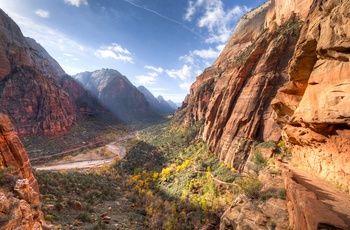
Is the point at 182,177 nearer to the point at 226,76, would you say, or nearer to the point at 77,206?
the point at 77,206

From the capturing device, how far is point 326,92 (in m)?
9.76

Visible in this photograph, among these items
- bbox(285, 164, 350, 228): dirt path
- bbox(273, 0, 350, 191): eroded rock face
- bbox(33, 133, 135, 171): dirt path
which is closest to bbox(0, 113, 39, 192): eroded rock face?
bbox(285, 164, 350, 228): dirt path

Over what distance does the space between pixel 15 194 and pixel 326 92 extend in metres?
20.3

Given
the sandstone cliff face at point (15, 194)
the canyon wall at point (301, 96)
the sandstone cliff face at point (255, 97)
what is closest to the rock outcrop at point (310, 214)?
the canyon wall at point (301, 96)

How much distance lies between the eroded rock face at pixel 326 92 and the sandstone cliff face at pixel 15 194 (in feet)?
56.9

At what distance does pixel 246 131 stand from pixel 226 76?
2192 centimetres

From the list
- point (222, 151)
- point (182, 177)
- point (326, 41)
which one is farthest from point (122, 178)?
point (326, 41)

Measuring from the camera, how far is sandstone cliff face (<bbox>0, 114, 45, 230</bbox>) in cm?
970

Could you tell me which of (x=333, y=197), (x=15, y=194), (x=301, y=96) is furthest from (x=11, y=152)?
(x=301, y=96)

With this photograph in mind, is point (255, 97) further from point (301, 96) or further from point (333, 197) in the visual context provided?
point (333, 197)

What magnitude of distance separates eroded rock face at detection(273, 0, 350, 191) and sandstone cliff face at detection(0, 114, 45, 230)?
17.4m

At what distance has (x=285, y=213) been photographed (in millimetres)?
8898

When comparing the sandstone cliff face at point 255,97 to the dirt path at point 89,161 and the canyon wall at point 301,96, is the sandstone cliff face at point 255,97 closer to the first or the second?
the canyon wall at point 301,96

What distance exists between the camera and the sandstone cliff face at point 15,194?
9.70 metres
